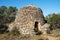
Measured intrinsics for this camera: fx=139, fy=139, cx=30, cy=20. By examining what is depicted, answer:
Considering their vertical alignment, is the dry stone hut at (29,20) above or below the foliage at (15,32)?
above

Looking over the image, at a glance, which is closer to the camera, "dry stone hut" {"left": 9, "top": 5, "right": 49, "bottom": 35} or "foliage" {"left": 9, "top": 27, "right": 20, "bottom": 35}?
"foliage" {"left": 9, "top": 27, "right": 20, "bottom": 35}

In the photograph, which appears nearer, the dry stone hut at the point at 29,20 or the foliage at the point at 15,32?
the foliage at the point at 15,32

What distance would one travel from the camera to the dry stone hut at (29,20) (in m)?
23.2

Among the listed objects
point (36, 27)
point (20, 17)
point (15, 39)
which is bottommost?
point (15, 39)

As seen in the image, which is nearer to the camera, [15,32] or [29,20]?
[15,32]

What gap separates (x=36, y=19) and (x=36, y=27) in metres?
1.47

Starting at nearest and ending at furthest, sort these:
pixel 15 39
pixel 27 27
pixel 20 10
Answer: pixel 15 39
pixel 27 27
pixel 20 10

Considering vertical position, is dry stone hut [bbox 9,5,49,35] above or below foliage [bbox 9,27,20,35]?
above

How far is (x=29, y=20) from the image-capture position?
23.7 meters

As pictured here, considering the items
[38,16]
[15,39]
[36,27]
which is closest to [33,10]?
[38,16]

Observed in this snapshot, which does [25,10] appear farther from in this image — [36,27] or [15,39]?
[15,39]

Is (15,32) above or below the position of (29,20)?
below

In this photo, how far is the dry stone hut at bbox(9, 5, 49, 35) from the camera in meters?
23.2

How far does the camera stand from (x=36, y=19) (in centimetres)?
2400
